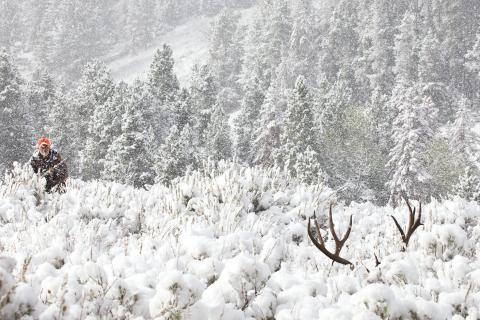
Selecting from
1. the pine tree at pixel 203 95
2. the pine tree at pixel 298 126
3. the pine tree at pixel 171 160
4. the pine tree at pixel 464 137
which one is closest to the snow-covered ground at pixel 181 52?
the pine tree at pixel 203 95

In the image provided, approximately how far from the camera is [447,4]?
6456cm

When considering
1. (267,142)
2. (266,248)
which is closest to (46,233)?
(266,248)

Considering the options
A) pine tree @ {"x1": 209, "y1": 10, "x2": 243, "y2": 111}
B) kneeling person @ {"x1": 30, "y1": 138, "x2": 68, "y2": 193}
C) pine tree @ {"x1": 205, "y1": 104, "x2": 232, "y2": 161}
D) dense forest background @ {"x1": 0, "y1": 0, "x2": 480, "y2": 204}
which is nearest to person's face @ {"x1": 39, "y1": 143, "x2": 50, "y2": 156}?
kneeling person @ {"x1": 30, "y1": 138, "x2": 68, "y2": 193}

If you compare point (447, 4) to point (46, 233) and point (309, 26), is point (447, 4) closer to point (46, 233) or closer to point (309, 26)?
point (309, 26)

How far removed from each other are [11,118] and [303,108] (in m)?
22.7

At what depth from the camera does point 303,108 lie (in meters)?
36.6

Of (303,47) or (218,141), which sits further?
(303,47)

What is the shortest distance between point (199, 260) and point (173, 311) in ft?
3.18

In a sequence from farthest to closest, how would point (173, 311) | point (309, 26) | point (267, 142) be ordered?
point (309, 26)
point (267, 142)
point (173, 311)

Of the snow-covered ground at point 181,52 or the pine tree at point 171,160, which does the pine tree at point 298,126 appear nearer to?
the pine tree at point 171,160

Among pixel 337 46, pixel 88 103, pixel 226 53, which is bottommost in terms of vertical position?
pixel 88 103

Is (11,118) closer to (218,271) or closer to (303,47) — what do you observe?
(218,271)

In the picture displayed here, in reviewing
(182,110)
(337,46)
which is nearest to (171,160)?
(182,110)

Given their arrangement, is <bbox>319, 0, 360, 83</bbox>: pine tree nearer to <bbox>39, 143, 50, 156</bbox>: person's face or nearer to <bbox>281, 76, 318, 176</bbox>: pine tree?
<bbox>281, 76, 318, 176</bbox>: pine tree
